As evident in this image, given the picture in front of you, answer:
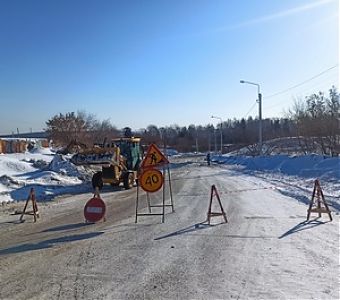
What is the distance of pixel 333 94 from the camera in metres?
47.3

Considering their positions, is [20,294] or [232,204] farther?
[232,204]

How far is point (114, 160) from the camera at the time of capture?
2470 centimetres

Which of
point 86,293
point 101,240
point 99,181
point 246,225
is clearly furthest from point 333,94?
point 86,293

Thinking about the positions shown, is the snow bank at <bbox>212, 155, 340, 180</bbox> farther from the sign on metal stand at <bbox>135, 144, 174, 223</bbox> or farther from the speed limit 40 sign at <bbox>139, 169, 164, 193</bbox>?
the speed limit 40 sign at <bbox>139, 169, 164, 193</bbox>

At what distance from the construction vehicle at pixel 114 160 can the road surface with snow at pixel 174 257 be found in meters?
9.40

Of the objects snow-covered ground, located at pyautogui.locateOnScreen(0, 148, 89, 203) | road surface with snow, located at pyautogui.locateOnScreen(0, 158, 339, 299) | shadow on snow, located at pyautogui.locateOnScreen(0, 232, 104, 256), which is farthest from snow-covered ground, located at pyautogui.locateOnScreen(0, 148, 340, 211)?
shadow on snow, located at pyautogui.locateOnScreen(0, 232, 104, 256)

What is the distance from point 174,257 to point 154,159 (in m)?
4.73

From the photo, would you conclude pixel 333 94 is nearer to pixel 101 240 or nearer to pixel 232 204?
pixel 232 204

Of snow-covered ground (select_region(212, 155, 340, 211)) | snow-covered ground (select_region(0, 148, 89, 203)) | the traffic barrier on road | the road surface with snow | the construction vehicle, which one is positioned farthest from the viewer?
the construction vehicle

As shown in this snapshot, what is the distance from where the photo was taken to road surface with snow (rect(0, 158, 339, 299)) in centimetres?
654

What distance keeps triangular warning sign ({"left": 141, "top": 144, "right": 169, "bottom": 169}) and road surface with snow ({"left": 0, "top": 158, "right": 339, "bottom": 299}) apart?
168cm

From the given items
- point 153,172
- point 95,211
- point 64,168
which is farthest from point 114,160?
point 153,172

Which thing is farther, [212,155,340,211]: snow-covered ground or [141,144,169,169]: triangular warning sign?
[212,155,340,211]: snow-covered ground

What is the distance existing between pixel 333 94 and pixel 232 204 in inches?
1390
